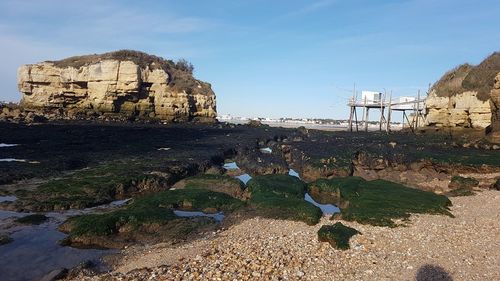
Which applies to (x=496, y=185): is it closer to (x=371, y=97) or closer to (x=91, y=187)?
(x=91, y=187)

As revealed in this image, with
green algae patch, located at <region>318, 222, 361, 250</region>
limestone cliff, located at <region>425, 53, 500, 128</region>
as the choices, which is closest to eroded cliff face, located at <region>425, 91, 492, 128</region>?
limestone cliff, located at <region>425, 53, 500, 128</region>

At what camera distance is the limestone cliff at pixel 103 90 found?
65688 millimetres

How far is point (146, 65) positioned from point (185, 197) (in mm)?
58711

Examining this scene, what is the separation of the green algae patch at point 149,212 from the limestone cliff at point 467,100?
3462 cm

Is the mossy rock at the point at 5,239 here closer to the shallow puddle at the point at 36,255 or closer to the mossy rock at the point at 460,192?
the shallow puddle at the point at 36,255

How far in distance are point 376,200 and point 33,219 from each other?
14.6m

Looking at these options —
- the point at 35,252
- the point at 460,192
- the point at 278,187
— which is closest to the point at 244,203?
the point at 278,187

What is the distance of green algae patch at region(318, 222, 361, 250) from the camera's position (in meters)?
11.7

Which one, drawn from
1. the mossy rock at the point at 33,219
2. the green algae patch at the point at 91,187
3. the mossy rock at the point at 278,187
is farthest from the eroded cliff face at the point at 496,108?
the mossy rock at the point at 33,219

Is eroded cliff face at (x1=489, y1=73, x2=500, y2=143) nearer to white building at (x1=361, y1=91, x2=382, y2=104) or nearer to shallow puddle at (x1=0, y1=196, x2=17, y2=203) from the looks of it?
white building at (x1=361, y1=91, x2=382, y2=104)

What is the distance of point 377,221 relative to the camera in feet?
47.5

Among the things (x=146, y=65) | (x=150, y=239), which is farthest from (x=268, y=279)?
(x=146, y=65)

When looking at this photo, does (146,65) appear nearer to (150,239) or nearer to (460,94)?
(460,94)

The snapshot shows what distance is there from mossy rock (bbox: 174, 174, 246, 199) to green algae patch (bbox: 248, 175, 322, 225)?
2.07 feet
